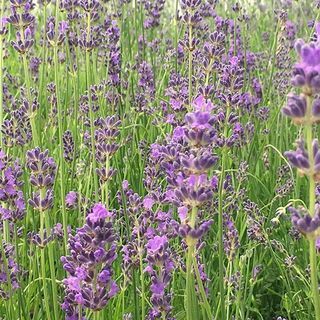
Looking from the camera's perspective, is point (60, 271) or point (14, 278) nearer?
point (14, 278)

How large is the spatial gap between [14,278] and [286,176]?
60.6 inches

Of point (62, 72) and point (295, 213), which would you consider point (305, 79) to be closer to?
point (295, 213)

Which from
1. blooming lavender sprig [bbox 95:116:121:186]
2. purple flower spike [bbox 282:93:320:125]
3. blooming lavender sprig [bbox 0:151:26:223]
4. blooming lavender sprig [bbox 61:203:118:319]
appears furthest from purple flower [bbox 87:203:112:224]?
blooming lavender sprig [bbox 0:151:26:223]

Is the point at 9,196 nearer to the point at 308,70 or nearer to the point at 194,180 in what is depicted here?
the point at 194,180

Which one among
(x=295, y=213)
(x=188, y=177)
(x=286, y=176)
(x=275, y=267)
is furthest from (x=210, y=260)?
(x=295, y=213)

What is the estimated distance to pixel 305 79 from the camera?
1.19 metres

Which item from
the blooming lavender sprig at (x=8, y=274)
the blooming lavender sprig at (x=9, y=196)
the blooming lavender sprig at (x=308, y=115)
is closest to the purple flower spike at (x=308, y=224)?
the blooming lavender sprig at (x=308, y=115)

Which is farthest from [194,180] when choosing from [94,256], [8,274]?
[8,274]

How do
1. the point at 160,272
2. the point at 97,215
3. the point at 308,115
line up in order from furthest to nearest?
the point at 160,272 < the point at 97,215 < the point at 308,115

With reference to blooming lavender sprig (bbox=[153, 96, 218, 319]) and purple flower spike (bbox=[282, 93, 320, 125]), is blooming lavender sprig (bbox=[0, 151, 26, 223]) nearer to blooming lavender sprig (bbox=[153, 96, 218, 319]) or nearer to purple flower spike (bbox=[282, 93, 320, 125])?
blooming lavender sprig (bbox=[153, 96, 218, 319])

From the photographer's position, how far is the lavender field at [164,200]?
1524 millimetres

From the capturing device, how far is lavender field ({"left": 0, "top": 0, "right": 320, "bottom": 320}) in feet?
5.00

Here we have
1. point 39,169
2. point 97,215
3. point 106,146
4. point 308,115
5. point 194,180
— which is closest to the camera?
point 308,115

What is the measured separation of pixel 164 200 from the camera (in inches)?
87.9
